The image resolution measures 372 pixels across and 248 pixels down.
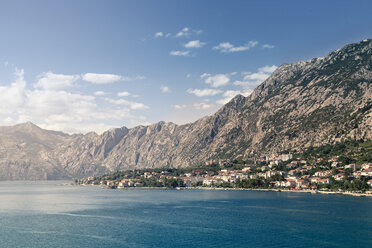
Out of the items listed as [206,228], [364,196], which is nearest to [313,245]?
[206,228]

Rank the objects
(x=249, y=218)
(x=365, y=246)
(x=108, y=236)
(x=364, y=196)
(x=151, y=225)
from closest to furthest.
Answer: (x=365, y=246) → (x=108, y=236) → (x=151, y=225) → (x=249, y=218) → (x=364, y=196)

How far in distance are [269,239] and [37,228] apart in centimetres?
6649

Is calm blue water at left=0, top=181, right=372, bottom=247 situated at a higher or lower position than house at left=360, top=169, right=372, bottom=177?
lower

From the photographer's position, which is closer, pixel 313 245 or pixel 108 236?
pixel 313 245

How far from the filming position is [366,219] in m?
97.8

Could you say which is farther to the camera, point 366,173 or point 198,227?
point 366,173

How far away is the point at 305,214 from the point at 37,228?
3315 inches

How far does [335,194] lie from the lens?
174 metres

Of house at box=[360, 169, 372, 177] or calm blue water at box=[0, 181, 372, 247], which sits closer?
calm blue water at box=[0, 181, 372, 247]

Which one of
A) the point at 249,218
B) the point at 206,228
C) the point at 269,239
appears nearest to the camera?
the point at 269,239

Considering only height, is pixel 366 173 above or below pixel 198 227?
above

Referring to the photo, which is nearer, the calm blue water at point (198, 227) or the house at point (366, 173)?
the calm blue water at point (198, 227)

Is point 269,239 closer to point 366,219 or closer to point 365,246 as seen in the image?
point 365,246

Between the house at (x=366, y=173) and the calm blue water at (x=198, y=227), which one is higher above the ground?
the house at (x=366, y=173)
